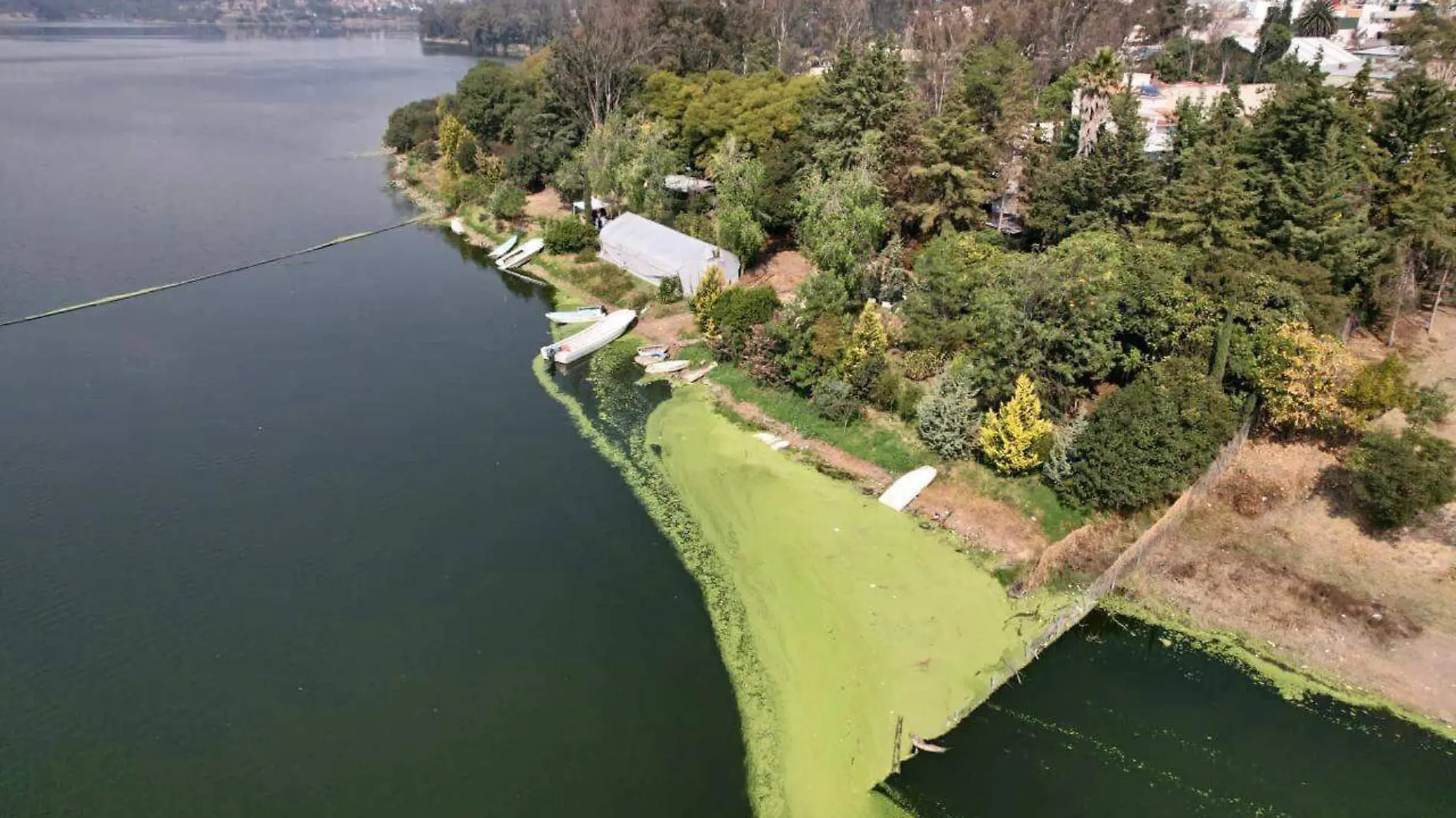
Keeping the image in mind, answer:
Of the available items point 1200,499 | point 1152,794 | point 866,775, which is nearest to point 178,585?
point 866,775

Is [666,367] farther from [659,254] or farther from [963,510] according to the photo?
[963,510]

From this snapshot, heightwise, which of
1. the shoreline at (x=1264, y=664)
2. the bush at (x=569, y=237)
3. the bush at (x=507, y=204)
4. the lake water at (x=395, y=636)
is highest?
the bush at (x=507, y=204)

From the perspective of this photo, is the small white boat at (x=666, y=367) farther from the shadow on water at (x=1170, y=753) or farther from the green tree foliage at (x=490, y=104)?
the green tree foliage at (x=490, y=104)

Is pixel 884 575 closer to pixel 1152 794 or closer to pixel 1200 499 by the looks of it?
pixel 1152 794

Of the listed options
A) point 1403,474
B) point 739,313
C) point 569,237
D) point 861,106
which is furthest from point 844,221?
point 1403,474

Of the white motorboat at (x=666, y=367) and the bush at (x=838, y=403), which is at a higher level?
the bush at (x=838, y=403)

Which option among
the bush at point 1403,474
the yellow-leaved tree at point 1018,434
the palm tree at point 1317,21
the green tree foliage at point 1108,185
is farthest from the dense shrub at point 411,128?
the palm tree at point 1317,21

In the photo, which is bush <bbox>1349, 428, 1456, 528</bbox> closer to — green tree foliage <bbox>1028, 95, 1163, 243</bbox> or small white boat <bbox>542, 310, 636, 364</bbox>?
green tree foliage <bbox>1028, 95, 1163, 243</bbox>
